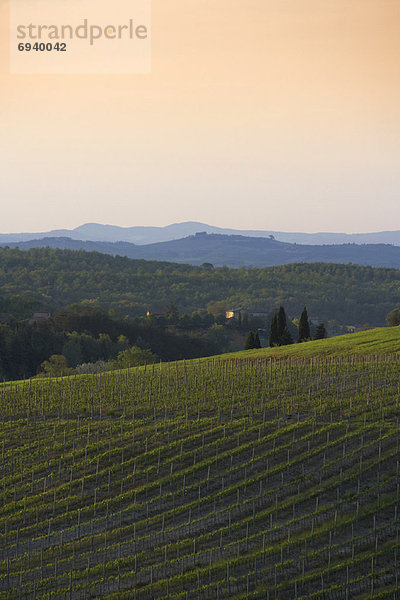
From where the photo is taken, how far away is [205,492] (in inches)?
1335

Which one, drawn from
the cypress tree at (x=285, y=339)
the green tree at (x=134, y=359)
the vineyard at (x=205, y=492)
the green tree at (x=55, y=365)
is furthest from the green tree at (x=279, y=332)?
the vineyard at (x=205, y=492)

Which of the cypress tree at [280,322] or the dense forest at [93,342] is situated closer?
the cypress tree at [280,322]

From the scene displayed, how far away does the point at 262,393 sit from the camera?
49.9 metres

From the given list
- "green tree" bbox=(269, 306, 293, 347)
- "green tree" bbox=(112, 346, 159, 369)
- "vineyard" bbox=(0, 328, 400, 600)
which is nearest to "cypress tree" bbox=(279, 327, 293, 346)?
"green tree" bbox=(269, 306, 293, 347)

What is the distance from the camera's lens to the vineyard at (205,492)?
26.6 meters

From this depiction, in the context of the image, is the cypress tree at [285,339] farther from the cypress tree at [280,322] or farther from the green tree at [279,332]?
the cypress tree at [280,322]

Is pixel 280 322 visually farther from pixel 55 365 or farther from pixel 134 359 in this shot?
pixel 55 365

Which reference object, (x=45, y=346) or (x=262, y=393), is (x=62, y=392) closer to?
(x=262, y=393)

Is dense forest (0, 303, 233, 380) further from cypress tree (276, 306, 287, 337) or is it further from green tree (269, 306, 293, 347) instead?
cypress tree (276, 306, 287, 337)

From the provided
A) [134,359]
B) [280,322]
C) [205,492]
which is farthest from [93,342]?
[205,492]

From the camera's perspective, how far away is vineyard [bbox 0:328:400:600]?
2659cm

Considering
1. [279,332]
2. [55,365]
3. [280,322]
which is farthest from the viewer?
[55,365]

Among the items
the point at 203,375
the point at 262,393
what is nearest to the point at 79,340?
the point at 203,375

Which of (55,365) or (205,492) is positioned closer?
(205,492)
